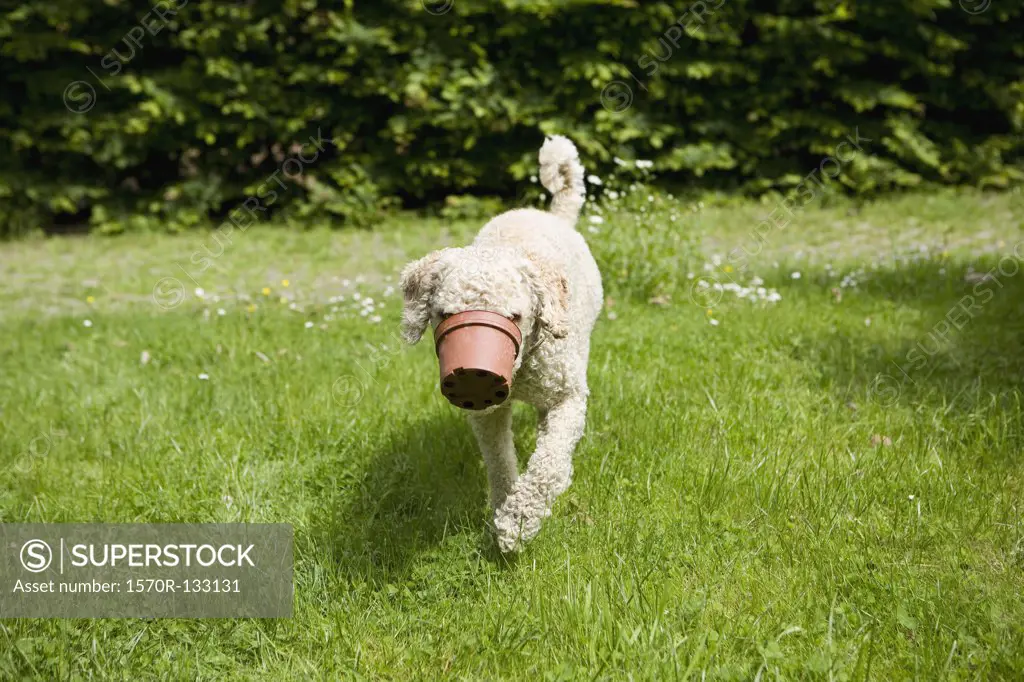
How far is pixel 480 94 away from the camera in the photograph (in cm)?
841

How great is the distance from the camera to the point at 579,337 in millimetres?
3107

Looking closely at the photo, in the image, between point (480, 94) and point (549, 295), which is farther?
point (480, 94)

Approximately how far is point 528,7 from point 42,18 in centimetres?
543

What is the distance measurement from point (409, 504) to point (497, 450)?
44 centimetres

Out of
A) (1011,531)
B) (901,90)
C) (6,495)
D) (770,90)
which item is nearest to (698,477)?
(1011,531)

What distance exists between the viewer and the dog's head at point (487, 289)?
91.4 inches

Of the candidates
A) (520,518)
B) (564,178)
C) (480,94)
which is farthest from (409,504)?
(480,94)

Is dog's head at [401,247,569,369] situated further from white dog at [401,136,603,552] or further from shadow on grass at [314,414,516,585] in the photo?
shadow on grass at [314,414,516,585]

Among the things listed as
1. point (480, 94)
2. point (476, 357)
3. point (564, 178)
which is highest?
point (480, 94)

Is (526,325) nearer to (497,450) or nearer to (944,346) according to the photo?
(497,450)

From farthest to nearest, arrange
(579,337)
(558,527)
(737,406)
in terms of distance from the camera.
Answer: (737,406)
(579,337)
(558,527)

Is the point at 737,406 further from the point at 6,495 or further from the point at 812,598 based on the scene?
the point at 6,495

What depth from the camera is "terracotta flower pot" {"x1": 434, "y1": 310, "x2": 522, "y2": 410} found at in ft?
6.85

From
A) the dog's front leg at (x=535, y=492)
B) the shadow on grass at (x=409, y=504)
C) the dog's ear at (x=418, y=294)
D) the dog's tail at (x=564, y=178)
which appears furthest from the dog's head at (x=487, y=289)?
the dog's tail at (x=564, y=178)
